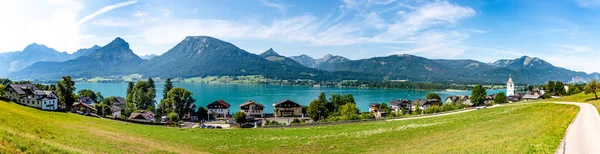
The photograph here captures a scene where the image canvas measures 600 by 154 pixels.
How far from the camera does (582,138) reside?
50.4 ft

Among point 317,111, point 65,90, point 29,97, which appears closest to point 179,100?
point 65,90

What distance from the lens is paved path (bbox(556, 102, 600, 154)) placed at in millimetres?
13297

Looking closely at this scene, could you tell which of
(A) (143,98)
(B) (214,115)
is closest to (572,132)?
(B) (214,115)

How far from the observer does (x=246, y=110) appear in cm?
8875

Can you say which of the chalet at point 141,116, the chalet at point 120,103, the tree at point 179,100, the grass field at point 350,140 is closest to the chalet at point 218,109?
the tree at point 179,100

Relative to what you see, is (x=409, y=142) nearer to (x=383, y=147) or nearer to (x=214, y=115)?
(x=383, y=147)

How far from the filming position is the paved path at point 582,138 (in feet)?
43.6

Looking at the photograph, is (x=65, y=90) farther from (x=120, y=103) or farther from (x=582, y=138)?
(x=582, y=138)

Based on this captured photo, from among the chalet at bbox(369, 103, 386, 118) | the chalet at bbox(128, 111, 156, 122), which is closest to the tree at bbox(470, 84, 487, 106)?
the chalet at bbox(369, 103, 386, 118)

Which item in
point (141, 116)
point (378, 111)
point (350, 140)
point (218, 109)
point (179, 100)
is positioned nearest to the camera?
point (350, 140)

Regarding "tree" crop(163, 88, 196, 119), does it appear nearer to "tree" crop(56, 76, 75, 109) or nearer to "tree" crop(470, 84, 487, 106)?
"tree" crop(56, 76, 75, 109)

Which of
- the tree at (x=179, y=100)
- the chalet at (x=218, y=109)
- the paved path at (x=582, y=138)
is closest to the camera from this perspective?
the paved path at (x=582, y=138)

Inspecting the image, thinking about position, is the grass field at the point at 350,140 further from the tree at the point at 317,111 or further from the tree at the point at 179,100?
the tree at the point at 179,100

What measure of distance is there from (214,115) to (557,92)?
10917cm
